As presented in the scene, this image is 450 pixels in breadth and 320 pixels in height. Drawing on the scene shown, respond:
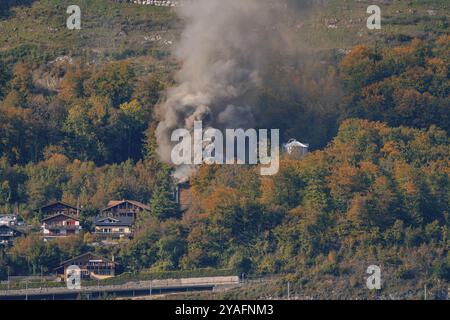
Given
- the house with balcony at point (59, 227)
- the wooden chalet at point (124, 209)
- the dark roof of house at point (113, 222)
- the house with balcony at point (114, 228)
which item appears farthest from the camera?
the wooden chalet at point (124, 209)

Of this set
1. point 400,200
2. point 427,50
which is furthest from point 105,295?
point 427,50

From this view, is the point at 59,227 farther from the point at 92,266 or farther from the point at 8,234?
the point at 92,266

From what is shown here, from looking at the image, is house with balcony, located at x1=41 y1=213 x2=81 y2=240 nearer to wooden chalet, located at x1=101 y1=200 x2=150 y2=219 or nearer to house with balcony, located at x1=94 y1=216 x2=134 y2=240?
house with balcony, located at x1=94 y1=216 x2=134 y2=240

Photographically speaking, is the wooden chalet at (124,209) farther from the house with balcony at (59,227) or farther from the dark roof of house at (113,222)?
the house with balcony at (59,227)

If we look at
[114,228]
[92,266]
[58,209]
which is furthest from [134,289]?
[58,209]

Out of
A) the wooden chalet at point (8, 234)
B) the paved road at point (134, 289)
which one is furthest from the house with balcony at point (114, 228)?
the paved road at point (134, 289)

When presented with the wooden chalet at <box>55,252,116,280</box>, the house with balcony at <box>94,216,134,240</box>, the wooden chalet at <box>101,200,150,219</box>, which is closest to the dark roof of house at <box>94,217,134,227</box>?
the house with balcony at <box>94,216,134,240</box>
